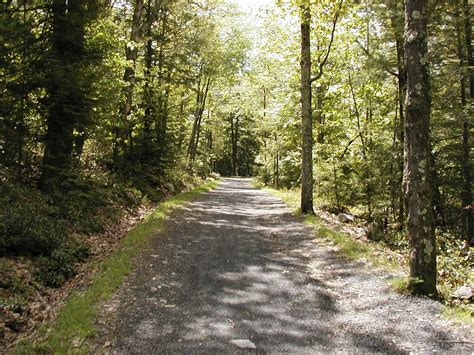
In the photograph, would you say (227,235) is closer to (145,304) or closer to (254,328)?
(145,304)

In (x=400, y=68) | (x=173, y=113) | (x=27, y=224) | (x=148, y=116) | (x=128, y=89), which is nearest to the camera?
(x=27, y=224)

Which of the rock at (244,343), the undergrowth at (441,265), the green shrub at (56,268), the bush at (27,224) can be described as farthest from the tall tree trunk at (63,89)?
the undergrowth at (441,265)

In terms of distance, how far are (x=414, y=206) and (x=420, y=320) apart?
1811mm

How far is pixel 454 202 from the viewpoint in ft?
47.3

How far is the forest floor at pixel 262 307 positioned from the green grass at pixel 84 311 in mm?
186

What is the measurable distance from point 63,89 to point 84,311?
5754 mm

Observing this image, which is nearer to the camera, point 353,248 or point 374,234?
point 353,248

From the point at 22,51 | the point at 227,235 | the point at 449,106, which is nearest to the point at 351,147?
the point at 449,106

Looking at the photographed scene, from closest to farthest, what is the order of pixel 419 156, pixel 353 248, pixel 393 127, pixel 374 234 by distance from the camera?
pixel 419 156 → pixel 353 248 → pixel 374 234 → pixel 393 127

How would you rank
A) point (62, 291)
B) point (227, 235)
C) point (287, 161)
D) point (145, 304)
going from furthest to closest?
point (287, 161) < point (227, 235) < point (62, 291) < point (145, 304)

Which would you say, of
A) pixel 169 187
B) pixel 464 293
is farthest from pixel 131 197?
pixel 464 293

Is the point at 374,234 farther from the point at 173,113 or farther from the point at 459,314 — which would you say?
the point at 173,113

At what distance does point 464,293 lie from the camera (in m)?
5.83

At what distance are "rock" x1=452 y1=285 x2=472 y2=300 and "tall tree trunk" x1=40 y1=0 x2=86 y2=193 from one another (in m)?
8.74
